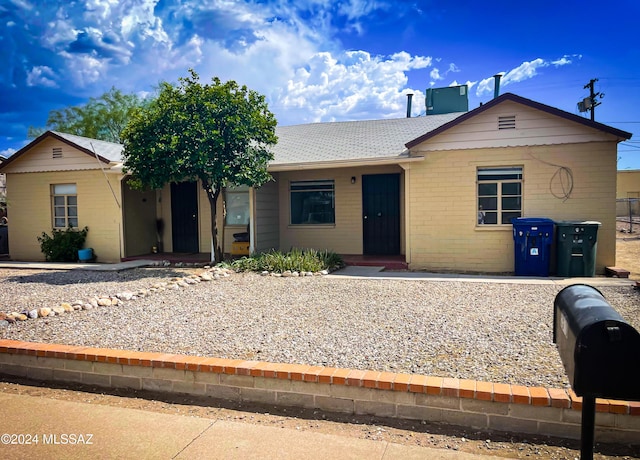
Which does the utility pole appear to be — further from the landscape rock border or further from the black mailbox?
the black mailbox

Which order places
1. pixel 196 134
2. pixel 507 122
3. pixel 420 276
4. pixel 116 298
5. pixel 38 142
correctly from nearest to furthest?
pixel 116 298
pixel 420 276
pixel 507 122
pixel 196 134
pixel 38 142

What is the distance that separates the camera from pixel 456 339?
4.81 metres

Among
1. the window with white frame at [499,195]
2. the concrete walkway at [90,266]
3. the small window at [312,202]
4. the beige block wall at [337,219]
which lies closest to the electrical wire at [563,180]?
the window with white frame at [499,195]

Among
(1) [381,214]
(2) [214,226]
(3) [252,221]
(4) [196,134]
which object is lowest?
(2) [214,226]

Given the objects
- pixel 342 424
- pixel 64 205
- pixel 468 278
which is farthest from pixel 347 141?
pixel 342 424

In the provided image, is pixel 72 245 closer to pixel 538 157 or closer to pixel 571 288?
pixel 538 157

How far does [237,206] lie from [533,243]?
7972 mm

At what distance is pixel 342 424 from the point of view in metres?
3.42

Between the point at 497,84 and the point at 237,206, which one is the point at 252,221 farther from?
the point at 497,84

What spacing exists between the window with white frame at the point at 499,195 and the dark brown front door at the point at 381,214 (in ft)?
8.67

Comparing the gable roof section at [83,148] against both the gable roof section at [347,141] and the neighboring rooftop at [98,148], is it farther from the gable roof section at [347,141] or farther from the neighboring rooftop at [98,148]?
the gable roof section at [347,141]

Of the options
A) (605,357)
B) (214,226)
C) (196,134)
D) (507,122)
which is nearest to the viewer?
(605,357)

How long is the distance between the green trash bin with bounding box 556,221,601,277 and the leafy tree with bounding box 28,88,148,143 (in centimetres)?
2573

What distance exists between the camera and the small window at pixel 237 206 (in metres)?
13.3
